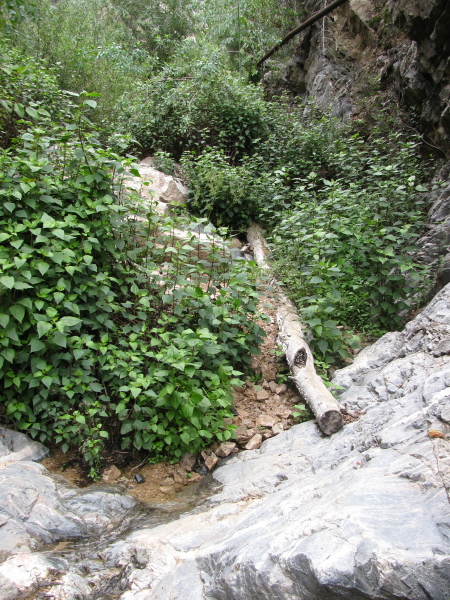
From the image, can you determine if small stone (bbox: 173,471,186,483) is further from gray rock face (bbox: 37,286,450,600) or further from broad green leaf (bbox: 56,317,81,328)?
broad green leaf (bbox: 56,317,81,328)

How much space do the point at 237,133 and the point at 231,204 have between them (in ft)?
7.18

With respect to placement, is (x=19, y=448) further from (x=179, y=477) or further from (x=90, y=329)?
(x=179, y=477)

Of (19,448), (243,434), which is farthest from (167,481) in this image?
(19,448)

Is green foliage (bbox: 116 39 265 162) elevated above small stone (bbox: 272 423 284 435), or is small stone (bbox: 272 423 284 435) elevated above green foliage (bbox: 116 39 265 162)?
green foliage (bbox: 116 39 265 162)

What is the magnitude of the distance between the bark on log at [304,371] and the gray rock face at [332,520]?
14 centimetres

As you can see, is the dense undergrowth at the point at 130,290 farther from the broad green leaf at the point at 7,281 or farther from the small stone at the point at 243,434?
the small stone at the point at 243,434

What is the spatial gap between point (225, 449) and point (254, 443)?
0.26 metres

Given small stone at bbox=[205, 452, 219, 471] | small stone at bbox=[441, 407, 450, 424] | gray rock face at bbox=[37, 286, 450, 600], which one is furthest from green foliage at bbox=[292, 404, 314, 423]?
small stone at bbox=[441, 407, 450, 424]

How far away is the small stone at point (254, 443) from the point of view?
3.74 meters

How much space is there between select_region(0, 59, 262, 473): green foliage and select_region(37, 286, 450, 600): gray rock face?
2.39ft

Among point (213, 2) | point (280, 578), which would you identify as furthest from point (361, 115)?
point (280, 578)

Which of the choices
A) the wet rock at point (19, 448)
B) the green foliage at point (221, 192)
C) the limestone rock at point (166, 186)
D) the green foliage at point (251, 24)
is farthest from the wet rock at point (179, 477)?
the green foliage at point (251, 24)

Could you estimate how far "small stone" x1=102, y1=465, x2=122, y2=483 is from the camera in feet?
11.1

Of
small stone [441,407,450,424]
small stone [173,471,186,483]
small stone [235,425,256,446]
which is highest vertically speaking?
small stone [235,425,256,446]
